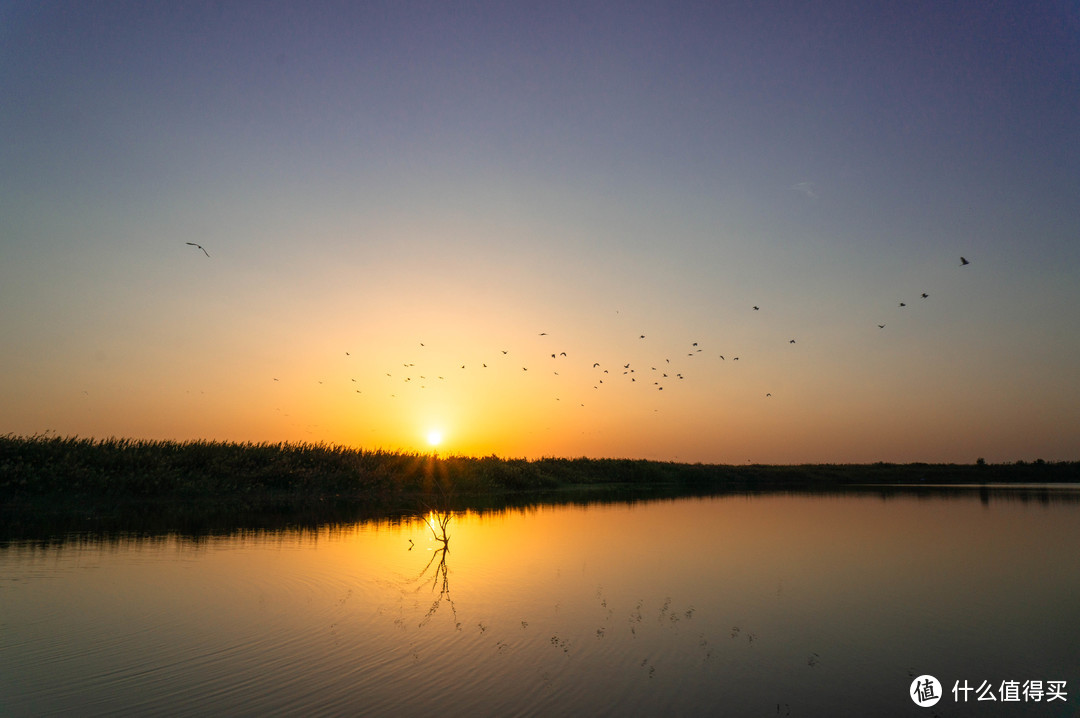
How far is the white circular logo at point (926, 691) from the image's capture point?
23.7 feet

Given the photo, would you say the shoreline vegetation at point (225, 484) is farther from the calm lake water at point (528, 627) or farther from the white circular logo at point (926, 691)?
the white circular logo at point (926, 691)

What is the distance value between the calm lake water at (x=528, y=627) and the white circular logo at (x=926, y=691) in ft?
0.32

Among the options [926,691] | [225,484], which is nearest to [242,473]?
[225,484]

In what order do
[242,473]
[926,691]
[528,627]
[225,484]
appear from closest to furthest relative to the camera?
[926,691] → [528,627] → [225,484] → [242,473]

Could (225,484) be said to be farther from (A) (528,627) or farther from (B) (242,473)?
(A) (528,627)

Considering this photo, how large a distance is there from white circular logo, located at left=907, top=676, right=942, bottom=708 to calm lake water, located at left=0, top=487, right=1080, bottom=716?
10 cm

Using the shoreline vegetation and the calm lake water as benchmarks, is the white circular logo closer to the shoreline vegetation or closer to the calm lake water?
the calm lake water

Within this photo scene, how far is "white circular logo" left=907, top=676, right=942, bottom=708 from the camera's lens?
7211 millimetres

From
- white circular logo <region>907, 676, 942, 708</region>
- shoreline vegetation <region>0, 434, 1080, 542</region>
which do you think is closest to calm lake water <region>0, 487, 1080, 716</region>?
white circular logo <region>907, 676, 942, 708</region>

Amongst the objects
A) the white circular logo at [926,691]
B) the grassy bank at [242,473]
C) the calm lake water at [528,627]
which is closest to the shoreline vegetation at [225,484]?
the grassy bank at [242,473]

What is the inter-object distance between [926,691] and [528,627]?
5.24m

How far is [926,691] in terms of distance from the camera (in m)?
7.50

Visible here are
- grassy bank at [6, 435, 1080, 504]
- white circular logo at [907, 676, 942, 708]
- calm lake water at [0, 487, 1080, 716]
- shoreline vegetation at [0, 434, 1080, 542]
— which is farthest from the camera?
grassy bank at [6, 435, 1080, 504]

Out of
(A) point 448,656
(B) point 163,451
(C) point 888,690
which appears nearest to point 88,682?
(A) point 448,656
